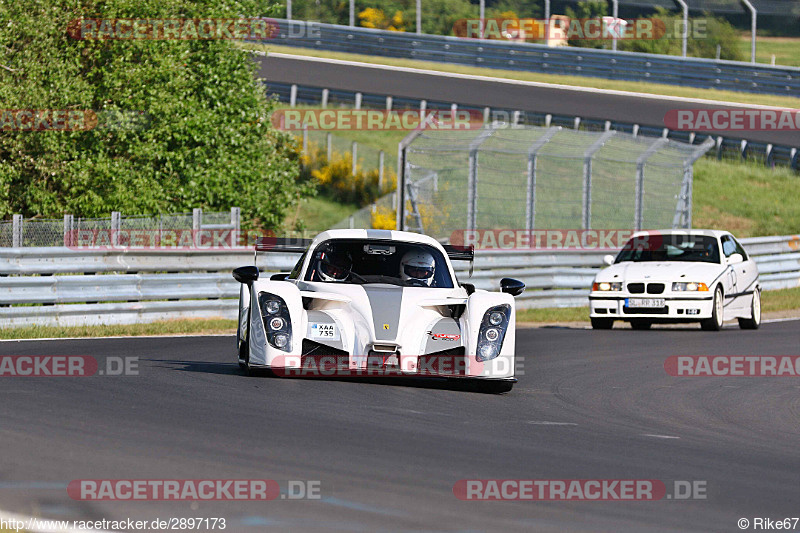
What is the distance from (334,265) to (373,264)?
0.36m

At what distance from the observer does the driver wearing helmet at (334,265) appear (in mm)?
10797

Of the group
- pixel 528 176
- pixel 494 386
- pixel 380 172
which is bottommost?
pixel 380 172

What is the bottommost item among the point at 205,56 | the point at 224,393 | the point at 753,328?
the point at 753,328

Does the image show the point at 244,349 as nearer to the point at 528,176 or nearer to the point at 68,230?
the point at 68,230

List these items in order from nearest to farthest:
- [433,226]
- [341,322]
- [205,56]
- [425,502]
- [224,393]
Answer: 1. [425,502]
2. [224,393]
3. [341,322]
4. [433,226]
5. [205,56]

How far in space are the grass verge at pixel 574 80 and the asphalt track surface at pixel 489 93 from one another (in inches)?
29.5

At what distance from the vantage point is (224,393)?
902 centimetres

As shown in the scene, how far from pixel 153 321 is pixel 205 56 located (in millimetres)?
9872

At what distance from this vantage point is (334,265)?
10914 millimetres

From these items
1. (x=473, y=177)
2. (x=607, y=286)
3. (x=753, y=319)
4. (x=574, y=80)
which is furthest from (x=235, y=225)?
(x=574, y=80)

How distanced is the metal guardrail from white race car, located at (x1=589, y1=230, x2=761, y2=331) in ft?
57.9

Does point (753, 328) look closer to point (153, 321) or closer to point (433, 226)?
point (433, 226)

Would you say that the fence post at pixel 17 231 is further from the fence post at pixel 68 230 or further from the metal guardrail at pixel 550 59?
the metal guardrail at pixel 550 59

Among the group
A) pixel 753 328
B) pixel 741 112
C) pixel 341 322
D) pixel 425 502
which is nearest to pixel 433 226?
pixel 753 328
